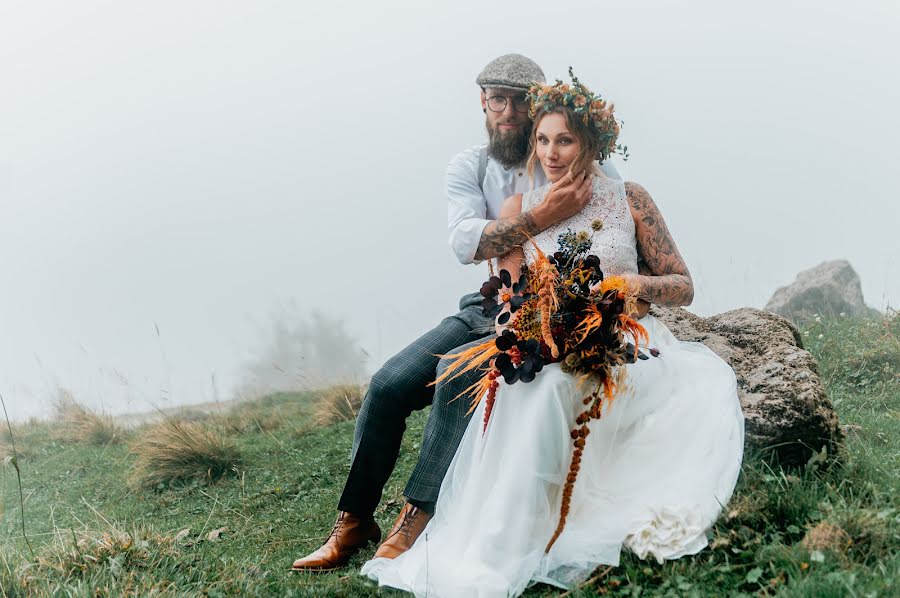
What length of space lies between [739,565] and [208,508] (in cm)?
476

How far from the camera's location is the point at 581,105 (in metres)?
4.73

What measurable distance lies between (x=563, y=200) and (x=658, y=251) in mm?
633

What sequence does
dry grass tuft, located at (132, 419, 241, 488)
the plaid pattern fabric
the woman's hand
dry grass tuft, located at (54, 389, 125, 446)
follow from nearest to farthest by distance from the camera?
the woman's hand → the plaid pattern fabric → dry grass tuft, located at (132, 419, 241, 488) → dry grass tuft, located at (54, 389, 125, 446)

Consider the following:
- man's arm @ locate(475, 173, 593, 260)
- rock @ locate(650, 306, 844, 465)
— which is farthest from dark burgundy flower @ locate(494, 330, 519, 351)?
rock @ locate(650, 306, 844, 465)

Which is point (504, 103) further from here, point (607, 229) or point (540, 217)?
point (607, 229)

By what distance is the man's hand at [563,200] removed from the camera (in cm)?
476

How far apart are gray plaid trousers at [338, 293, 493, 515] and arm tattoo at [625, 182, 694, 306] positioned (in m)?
→ 1.02

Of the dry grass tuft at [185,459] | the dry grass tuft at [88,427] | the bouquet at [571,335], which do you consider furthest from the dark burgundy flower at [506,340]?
the dry grass tuft at [88,427]

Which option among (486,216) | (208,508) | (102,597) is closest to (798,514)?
(486,216)

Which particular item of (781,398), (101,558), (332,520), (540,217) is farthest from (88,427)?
(781,398)

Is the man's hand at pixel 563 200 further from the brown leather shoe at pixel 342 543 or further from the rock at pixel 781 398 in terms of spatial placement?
the brown leather shoe at pixel 342 543

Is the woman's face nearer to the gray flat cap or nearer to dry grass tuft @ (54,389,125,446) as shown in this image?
the gray flat cap

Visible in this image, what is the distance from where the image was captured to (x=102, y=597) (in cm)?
413

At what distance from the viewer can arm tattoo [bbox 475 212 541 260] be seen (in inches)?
192
